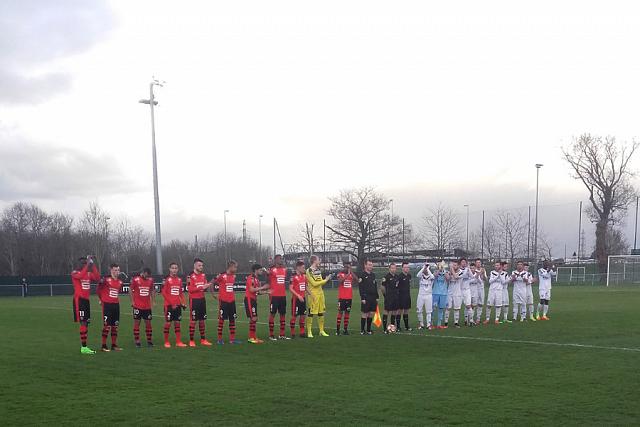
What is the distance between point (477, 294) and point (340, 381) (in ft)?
39.1

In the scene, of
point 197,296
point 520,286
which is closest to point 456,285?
point 520,286

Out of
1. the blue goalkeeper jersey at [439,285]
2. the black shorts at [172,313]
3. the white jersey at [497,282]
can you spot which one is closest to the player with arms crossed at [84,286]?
the black shorts at [172,313]

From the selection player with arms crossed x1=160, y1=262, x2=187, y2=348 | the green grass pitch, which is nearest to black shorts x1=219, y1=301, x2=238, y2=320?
player with arms crossed x1=160, y1=262, x2=187, y2=348

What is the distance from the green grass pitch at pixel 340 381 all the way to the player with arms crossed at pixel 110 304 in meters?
0.65

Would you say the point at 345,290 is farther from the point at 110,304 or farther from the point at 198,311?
the point at 110,304

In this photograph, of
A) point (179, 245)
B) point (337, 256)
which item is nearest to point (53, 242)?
point (179, 245)

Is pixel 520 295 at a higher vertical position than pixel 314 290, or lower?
Result: lower

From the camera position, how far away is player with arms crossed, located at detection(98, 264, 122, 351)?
15.8 m

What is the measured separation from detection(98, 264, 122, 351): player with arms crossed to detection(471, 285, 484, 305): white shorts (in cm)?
1185

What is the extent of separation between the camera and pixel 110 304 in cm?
1582

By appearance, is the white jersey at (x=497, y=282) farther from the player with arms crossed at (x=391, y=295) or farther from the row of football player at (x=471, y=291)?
the player with arms crossed at (x=391, y=295)

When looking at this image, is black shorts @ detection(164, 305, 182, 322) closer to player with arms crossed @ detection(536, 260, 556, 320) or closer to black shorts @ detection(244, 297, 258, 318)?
black shorts @ detection(244, 297, 258, 318)

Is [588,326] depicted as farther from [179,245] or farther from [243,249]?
[179,245]

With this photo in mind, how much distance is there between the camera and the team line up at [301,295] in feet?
53.4
